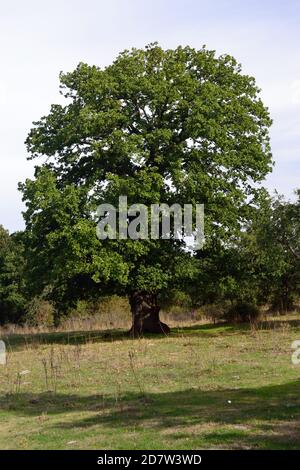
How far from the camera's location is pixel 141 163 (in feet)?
86.4

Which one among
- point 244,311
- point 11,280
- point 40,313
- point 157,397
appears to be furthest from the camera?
point 11,280

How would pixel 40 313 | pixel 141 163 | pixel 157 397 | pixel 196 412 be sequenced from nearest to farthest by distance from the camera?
pixel 196 412, pixel 157 397, pixel 141 163, pixel 40 313

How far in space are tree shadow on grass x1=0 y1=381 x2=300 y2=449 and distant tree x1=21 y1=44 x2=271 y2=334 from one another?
10745mm

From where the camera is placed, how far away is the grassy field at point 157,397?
30.1 feet

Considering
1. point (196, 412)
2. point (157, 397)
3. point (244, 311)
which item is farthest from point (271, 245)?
point (196, 412)

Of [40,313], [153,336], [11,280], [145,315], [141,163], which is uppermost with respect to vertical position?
[141,163]

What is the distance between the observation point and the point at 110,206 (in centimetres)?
2455

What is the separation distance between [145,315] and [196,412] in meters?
17.3

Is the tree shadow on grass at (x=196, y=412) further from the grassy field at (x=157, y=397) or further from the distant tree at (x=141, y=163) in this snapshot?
the distant tree at (x=141, y=163)

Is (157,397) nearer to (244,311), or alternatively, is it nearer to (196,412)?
(196,412)

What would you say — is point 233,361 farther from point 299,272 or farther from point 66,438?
point 299,272

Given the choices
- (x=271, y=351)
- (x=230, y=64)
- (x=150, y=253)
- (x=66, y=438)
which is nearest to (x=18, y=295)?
(x=150, y=253)

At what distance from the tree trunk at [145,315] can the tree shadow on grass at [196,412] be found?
13.6 metres

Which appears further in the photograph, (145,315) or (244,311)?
(244,311)
